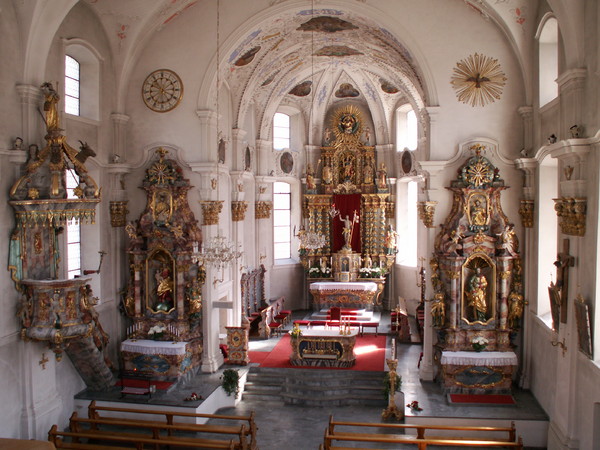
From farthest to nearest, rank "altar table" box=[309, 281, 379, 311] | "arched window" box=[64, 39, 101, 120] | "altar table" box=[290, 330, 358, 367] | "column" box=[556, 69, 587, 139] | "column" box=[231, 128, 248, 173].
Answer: "altar table" box=[309, 281, 379, 311] → "column" box=[231, 128, 248, 173] → "altar table" box=[290, 330, 358, 367] → "arched window" box=[64, 39, 101, 120] → "column" box=[556, 69, 587, 139]

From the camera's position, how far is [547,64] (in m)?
15.0

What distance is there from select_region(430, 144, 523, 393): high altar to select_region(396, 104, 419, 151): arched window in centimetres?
1160

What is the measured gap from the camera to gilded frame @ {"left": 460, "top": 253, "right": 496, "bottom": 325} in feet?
52.9

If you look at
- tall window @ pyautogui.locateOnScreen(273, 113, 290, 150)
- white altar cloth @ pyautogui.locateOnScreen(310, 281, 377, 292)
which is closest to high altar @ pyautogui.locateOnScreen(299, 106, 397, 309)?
white altar cloth @ pyautogui.locateOnScreen(310, 281, 377, 292)

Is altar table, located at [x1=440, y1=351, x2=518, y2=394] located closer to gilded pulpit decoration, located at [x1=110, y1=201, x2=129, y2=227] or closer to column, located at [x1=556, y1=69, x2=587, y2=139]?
column, located at [x1=556, y1=69, x2=587, y2=139]

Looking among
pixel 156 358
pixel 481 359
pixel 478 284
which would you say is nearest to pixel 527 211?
pixel 478 284

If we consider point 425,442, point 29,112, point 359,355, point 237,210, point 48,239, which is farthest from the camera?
point 237,210

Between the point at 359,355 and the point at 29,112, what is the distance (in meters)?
13.4

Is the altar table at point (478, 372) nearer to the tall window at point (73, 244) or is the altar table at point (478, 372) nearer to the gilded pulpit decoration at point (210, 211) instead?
the gilded pulpit decoration at point (210, 211)

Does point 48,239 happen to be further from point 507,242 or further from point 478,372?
point 507,242

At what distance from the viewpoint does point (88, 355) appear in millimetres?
15047

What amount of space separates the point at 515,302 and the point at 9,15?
Answer: 1519cm

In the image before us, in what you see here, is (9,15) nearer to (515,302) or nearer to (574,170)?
(574,170)

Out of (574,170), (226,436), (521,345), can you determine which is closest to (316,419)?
(226,436)
